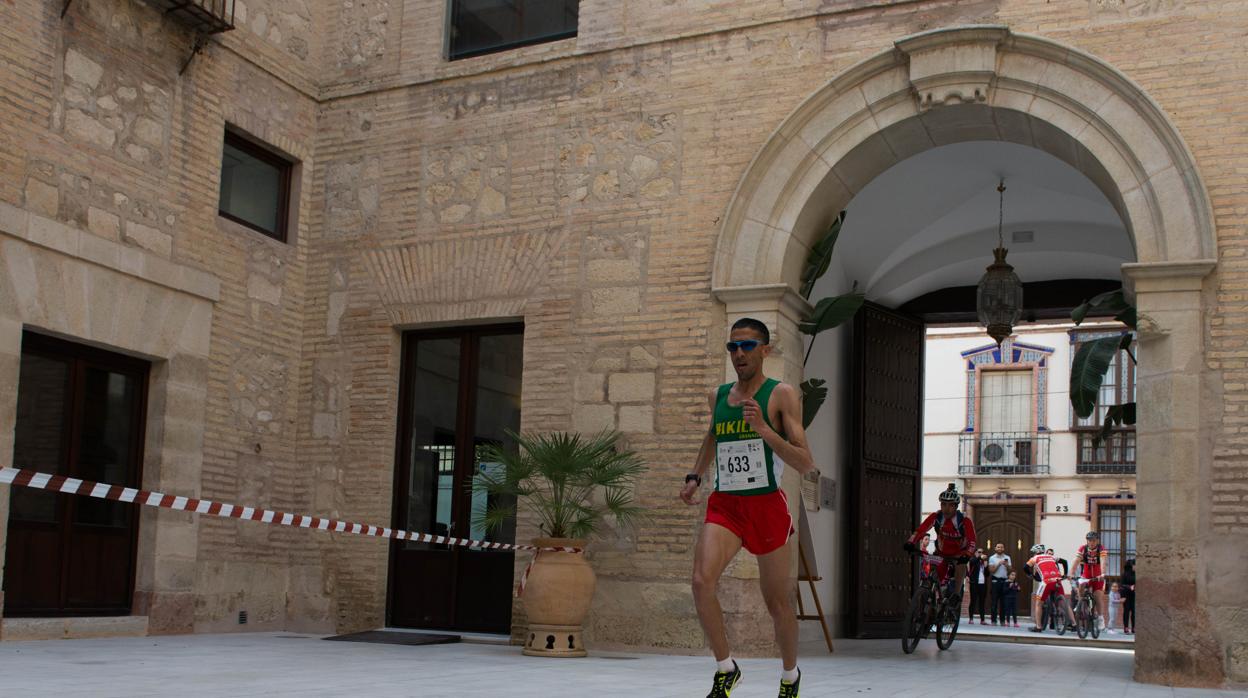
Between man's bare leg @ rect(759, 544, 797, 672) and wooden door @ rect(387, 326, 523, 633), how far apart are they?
5606 millimetres

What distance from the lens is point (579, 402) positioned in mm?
10797

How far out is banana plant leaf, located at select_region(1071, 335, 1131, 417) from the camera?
1008 centimetres

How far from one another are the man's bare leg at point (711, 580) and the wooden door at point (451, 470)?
563 cm

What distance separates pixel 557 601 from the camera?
30.9 ft

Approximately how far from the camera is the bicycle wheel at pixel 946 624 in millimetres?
11906

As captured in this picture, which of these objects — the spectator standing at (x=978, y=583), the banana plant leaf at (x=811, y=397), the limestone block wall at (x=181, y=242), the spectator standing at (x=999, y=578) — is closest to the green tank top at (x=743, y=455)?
the banana plant leaf at (x=811, y=397)

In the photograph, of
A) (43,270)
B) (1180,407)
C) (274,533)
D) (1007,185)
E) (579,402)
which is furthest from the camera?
(1007,185)

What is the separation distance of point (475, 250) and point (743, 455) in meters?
6.00

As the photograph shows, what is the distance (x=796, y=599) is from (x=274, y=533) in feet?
15.3

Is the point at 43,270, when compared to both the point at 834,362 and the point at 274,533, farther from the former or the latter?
the point at 834,362

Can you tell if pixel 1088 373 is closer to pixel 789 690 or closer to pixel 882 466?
pixel 882 466

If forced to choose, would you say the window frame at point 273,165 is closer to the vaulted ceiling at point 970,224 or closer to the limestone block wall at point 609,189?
the limestone block wall at point 609,189

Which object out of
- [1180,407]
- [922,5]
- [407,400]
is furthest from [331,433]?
[1180,407]

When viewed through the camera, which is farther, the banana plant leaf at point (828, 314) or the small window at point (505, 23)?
the small window at point (505, 23)
